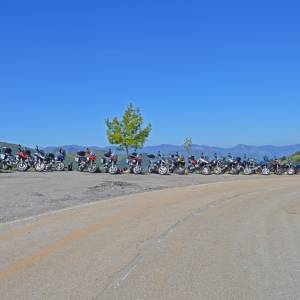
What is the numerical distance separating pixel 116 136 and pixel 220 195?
27.7m

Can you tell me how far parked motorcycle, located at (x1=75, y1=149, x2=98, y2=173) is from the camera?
115 feet

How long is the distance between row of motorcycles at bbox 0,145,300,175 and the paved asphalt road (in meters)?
18.0

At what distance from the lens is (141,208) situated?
1644 cm

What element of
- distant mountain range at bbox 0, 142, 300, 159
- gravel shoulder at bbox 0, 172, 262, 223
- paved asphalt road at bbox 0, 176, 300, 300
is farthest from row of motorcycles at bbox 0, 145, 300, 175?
paved asphalt road at bbox 0, 176, 300, 300

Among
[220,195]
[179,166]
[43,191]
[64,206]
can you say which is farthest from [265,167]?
[64,206]

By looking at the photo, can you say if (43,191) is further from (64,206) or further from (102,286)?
(102,286)

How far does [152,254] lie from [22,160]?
25622 millimetres

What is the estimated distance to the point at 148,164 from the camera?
38094 mm

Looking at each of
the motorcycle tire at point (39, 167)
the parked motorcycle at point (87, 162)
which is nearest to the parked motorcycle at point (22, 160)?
the motorcycle tire at point (39, 167)

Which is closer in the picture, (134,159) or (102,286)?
(102,286)

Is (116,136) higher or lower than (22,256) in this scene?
higher

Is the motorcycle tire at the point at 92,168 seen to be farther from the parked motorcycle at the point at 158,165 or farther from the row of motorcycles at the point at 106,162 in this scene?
the parked motorcycle at the point at 158,165

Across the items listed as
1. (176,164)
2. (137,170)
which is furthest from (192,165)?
(137,170)

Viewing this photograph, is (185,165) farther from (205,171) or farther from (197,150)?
(197,150)
